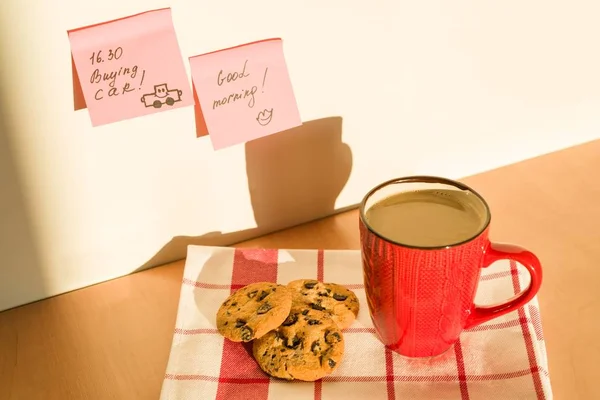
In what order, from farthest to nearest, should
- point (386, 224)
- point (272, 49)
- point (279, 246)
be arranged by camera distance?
point (279, 246) → point (272, 49) → point (386, 224)

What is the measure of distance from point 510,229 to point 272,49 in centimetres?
39

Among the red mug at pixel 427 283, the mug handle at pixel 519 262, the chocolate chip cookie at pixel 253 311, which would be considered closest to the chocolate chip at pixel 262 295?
the chocolate chip cookie at pixel 253 311

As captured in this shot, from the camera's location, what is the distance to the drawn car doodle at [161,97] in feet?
2.60

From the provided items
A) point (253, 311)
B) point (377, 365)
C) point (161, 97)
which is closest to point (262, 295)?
point (253, 311)

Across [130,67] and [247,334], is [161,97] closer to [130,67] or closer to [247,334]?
[130,67]

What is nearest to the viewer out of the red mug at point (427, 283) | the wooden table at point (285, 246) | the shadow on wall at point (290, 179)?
the red mug at point (427, 283)

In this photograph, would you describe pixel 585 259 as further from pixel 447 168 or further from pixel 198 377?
pixel 198 377

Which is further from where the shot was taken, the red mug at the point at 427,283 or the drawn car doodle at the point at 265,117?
the drawn car doodle at the point at 265,117

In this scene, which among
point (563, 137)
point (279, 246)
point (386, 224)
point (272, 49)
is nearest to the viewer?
point (386, 224)

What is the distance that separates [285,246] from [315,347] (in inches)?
9.8

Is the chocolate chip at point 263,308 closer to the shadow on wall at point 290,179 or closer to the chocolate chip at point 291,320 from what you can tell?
the chocolate chip at point 291,320

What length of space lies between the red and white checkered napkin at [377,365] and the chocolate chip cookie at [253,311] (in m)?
0.03

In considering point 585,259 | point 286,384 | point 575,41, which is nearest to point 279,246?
point 286,384

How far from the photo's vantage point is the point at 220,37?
0.80 m
